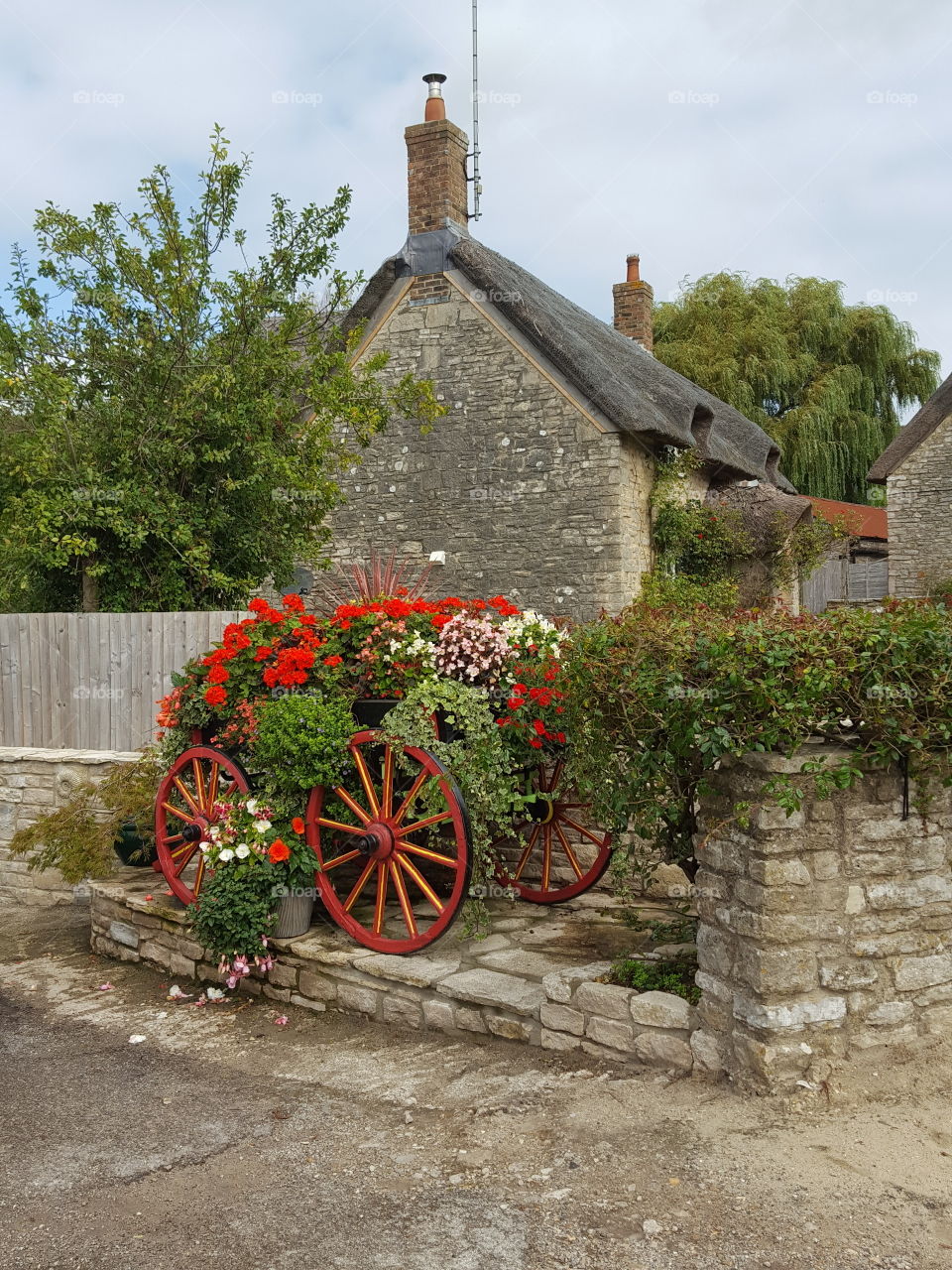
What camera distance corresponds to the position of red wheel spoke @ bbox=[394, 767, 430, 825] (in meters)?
5.05

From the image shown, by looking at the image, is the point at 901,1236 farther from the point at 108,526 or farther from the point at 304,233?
the point at 304,233

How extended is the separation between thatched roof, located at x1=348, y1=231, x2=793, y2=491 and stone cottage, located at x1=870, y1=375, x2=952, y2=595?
6229 mm

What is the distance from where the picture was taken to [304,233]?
9.53m

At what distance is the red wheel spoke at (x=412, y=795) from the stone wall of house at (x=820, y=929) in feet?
4.95

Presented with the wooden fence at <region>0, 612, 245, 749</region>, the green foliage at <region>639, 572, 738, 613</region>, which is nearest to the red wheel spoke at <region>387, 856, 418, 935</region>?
the wooden fence at <region>0, 612, 245, 749</region>

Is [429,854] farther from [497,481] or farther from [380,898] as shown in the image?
[497,481]

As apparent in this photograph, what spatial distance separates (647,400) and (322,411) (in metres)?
5.35

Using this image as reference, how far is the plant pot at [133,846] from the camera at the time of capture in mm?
7059

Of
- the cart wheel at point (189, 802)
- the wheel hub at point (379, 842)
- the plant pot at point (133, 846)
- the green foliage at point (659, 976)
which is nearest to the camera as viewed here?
the green foliage at point (659, 976)

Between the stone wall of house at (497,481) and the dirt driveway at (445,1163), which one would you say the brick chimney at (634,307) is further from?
the dirt driveway at (445,1163)

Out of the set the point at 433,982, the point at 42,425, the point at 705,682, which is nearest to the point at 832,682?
the point at 705,682

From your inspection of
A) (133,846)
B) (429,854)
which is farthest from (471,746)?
(133,846)

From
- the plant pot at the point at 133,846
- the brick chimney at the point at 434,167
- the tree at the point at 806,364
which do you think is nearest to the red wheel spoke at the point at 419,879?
the plant pot at the point at 133,846

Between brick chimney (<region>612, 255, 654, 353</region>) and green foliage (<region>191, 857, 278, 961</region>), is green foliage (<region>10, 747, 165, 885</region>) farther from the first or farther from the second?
brick chimney (<region>612, 255, 654, 353</region>)
